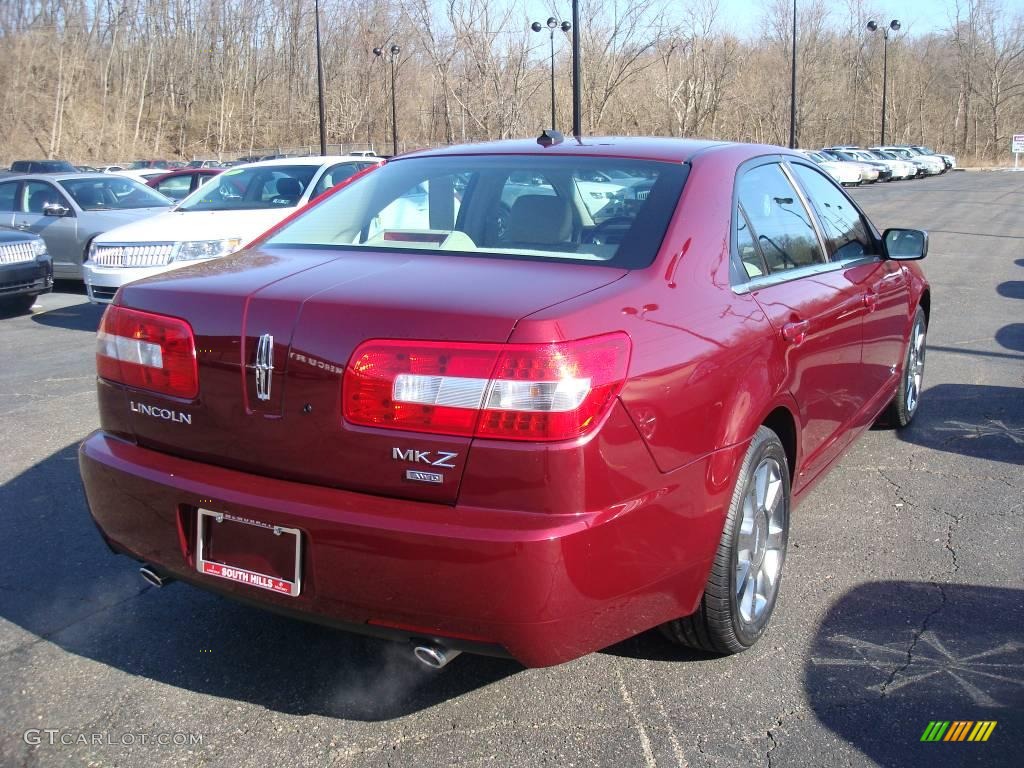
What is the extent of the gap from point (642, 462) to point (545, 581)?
1.36 ft

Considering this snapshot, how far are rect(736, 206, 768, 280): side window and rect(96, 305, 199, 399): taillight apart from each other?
176 centimetres

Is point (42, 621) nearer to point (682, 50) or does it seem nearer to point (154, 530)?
point (154, 530)

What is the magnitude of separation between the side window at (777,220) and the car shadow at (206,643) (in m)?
1.74

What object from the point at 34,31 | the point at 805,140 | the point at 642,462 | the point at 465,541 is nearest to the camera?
the point at 465,541

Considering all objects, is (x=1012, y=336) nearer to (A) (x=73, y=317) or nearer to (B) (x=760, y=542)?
(B) (x=760, y=542)

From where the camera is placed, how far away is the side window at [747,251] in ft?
10.7

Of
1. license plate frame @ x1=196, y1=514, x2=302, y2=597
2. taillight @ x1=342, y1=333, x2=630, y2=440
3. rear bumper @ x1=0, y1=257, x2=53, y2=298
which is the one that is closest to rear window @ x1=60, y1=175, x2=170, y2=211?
rear bumper @ x1=0, y1=257, x2=53, y2=298

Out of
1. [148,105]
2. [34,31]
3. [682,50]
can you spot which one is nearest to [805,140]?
[682,50]

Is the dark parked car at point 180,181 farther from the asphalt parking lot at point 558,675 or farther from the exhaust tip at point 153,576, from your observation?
the exhaust tip at point 153,576

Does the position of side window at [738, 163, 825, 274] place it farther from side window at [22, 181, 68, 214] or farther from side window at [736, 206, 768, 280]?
side window at [22, 181, 68, 214]

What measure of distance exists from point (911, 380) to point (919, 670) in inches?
115

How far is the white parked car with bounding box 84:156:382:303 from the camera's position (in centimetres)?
919

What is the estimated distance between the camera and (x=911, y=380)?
565cm

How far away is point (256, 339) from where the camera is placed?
2570 millimetres
